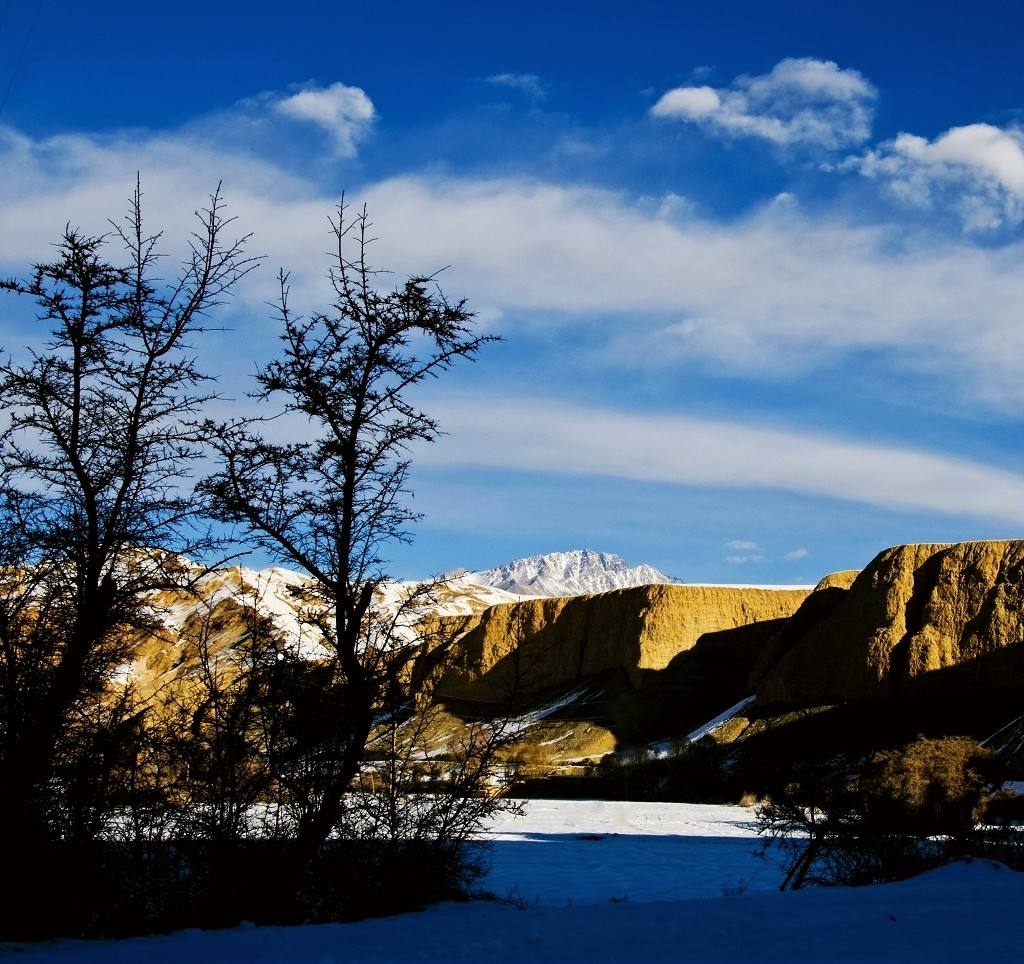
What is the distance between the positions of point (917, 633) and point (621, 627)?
17968mm

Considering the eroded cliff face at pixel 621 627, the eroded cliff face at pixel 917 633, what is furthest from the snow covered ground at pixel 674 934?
the eroded cliff face at pixel 621 627

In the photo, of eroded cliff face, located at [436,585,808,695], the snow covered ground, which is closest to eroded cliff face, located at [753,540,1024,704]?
eroded cliff face, located at [436,585,808,695]

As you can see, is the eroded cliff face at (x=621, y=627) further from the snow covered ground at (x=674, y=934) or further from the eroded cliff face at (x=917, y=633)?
the snow covered ground at (x=674, y=934)

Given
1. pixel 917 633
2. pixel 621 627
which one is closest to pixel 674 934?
pixel 917 633

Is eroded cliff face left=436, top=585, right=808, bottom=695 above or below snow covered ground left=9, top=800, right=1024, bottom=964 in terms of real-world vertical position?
above

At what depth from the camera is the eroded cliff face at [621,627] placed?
1871 inches

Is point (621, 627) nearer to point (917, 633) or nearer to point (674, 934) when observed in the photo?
point (917, 633)

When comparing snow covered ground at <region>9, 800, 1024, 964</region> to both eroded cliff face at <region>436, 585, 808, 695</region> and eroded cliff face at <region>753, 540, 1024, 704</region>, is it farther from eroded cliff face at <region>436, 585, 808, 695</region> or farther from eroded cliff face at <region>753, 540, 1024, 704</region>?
eroded cliff face at <region>436, 585, 808, 695</region>

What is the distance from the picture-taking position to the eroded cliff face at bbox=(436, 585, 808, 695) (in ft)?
156

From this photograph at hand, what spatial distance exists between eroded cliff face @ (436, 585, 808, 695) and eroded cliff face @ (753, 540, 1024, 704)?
400 inches

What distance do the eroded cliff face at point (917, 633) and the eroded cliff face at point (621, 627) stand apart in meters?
10.2

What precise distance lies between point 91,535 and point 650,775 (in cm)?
2714

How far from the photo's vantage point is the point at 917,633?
3297 cm

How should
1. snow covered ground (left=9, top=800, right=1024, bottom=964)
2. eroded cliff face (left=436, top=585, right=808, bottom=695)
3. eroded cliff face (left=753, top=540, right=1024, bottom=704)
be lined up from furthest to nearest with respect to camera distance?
eroded cliff face (left=436, top=585, right=808, bottom=695)
eroded cliff face (left=753, top=540, right=1024, bottom=704)
snow covered ground (left=9, top=800, right=1024, bottom=964)
